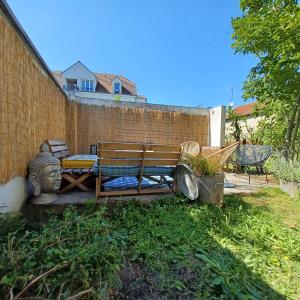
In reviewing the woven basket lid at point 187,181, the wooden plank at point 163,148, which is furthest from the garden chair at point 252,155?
the wooden plank at point 163,148

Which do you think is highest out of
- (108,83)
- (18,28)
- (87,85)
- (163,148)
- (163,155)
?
(108,83)

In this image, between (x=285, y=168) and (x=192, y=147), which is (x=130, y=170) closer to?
(x=192, y=147)

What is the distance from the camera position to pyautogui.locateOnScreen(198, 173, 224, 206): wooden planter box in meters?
3.40

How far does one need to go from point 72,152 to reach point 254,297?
6187mm

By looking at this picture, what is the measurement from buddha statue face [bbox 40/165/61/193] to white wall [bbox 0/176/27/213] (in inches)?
9.6

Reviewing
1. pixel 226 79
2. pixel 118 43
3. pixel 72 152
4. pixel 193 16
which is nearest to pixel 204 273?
pixel 72 152

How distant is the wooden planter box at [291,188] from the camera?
434 centimetres

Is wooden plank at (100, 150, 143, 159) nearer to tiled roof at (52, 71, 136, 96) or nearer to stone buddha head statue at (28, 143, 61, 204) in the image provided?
stone buddha head statue at (28, 143, 61, 204)

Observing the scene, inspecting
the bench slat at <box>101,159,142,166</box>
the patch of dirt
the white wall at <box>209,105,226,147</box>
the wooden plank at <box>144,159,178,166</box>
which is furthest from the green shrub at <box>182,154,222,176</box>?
the white wall at <box>209,105,226,147</box>

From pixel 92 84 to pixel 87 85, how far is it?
19.7 inches

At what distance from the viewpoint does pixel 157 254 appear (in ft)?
6.96

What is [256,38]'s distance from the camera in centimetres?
507

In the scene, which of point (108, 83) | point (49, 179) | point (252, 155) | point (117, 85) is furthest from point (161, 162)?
point (108, 83)

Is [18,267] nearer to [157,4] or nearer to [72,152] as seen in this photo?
[72,152]
